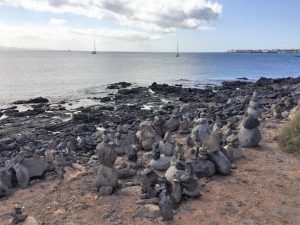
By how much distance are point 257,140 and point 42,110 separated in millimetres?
20188

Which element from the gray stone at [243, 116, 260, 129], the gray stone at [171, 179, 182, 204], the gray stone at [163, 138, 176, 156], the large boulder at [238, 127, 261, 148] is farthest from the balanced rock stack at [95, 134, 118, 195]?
the gray stone at [243, 116, 260, 129]

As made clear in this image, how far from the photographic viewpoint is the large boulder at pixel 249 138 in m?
12.5

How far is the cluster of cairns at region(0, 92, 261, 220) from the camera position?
28.8ft

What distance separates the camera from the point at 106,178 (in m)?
9.61

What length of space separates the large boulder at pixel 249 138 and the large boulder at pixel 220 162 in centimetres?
A: 238

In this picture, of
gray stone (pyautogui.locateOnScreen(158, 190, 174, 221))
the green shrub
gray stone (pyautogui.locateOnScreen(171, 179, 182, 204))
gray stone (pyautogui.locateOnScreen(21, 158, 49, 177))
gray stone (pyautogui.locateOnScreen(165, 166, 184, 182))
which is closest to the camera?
gray stone (pyautogui.locateOnScreen(158, 190, 174, 221))

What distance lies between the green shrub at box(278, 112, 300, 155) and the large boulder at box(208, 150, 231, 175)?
258 cm

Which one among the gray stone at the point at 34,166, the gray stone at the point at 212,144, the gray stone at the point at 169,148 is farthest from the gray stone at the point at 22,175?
the gray stone at the point at 212,144

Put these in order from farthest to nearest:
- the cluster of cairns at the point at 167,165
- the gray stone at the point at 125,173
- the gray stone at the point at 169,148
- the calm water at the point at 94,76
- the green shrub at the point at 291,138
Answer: the calm water at the point at 94,76, the green shrub at the point at 291,138, the gray stone at the point at 169,148, the gray stone at the point at 125,173, the cluster of cairns at the point at 167,165

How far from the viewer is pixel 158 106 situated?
30953mm

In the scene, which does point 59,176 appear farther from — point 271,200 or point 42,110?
point 42,110

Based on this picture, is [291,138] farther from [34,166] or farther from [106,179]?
[34,166]

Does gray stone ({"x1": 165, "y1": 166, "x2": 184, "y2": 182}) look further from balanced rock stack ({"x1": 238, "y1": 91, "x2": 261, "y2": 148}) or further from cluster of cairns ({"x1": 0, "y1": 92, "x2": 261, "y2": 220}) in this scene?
balanced rock stack ({"x1": 238, "y1": 91, "x2": 261, "y2": 148})

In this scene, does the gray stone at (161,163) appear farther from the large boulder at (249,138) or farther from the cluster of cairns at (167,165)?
the large boulder at (249,138)
